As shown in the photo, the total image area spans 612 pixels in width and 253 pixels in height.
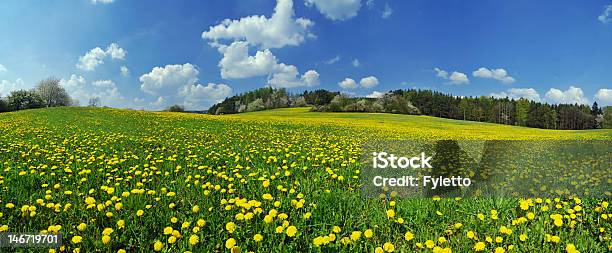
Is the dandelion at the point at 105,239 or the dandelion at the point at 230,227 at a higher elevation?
the dandelion at the point at 230,227

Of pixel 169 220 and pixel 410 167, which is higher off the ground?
pixel 410 167

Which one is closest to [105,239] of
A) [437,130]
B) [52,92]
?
[437,130]

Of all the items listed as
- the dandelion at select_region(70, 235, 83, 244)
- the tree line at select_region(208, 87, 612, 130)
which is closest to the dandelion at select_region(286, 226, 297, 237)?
the dandelion at select_region(70, 235, 83, 244)

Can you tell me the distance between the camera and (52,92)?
76.4 m

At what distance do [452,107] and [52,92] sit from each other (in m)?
86.2

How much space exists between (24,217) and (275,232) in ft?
9.50

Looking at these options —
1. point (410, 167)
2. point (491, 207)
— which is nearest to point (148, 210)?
point (410, 167)

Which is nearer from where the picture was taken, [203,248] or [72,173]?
[203,248]

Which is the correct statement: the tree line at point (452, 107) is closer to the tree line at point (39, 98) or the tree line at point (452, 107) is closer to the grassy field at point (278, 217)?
the tree line at point (39, 98)

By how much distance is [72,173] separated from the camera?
6383 mm

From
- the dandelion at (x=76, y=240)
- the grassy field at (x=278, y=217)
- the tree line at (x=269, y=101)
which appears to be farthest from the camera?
the tree line at (x=269, y=101)

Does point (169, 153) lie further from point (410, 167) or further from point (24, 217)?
point (410, 167)

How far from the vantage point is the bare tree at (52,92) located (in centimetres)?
7519

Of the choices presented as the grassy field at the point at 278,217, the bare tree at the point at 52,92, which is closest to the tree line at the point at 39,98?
the bare tree at the point at 52,92
